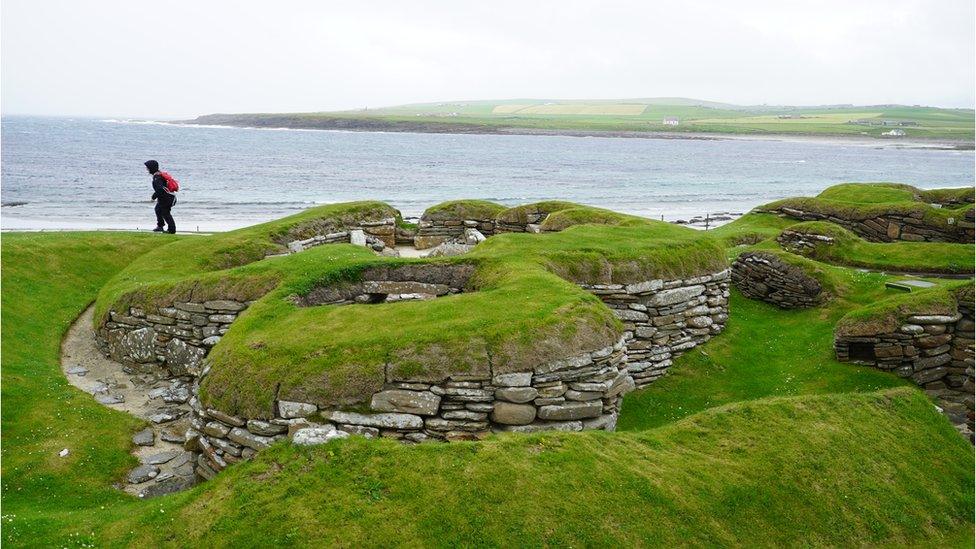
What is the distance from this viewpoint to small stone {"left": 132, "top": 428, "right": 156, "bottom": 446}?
13.0 metres

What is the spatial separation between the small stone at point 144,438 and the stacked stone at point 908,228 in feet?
93.2

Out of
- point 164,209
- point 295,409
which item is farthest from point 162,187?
point 295,409

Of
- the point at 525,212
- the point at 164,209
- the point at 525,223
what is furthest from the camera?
the point at 525,212

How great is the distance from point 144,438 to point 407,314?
5.95 metres

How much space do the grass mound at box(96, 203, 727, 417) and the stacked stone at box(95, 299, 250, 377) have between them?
335mm

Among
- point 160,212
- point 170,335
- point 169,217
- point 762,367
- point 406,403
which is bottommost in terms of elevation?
point 762,367

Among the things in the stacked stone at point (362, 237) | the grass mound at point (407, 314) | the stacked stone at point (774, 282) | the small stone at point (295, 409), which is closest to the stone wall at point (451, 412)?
the small stone at point (295, 409)

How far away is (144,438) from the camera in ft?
43.0

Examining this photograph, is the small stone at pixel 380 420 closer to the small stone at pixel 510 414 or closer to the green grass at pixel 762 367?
the small stone at pixel 510 414

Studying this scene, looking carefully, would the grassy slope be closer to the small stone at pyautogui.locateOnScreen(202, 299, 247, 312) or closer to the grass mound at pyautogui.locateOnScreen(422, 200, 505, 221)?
the small stone at pyautogui.locateOnScreen(202, 299, 247, 312)

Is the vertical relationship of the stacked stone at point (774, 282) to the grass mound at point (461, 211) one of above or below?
below

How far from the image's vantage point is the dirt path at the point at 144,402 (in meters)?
11.7

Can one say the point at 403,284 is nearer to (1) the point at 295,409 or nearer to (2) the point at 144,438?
(1) the point at 295,409

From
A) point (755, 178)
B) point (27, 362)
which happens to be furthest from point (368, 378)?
point (755, 178)
